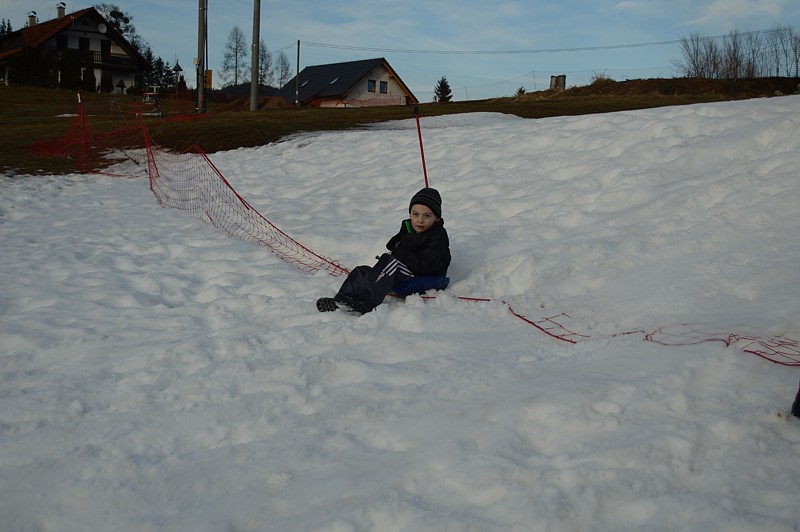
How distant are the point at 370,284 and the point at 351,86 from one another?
41.9 metres

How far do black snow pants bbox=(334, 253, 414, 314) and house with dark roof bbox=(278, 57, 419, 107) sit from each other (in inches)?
1574

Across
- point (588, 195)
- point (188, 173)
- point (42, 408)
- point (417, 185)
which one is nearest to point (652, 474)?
point (42, 408)

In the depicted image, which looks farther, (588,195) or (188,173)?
(188,173)

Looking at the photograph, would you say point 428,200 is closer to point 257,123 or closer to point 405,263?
point 405,263

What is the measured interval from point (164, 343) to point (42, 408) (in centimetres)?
89

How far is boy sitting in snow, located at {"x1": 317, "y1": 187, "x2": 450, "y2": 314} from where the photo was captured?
4.43m

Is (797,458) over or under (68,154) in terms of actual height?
under

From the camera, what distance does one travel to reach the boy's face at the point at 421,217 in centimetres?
485

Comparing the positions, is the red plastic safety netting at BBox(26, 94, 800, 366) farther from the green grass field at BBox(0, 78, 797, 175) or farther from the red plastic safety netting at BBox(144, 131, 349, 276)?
the green grass field at BBox(0, 78, 797, 175)

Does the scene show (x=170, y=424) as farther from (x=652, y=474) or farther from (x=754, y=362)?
(x=754, y=362)

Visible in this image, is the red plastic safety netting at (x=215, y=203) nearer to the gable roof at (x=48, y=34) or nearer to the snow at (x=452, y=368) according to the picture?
the snow at (x=452, y=368)

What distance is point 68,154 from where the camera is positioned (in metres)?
12.9

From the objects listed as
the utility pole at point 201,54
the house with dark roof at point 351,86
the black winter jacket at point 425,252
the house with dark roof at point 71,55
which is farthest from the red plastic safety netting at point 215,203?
the house with dark roof at point 71,55

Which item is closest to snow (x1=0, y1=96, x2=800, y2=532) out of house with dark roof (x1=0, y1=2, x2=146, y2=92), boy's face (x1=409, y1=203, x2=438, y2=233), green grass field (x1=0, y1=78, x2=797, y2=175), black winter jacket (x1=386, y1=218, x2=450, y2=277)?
black winter jacket (x1=386, y1=218, x2=450, y2=277)
